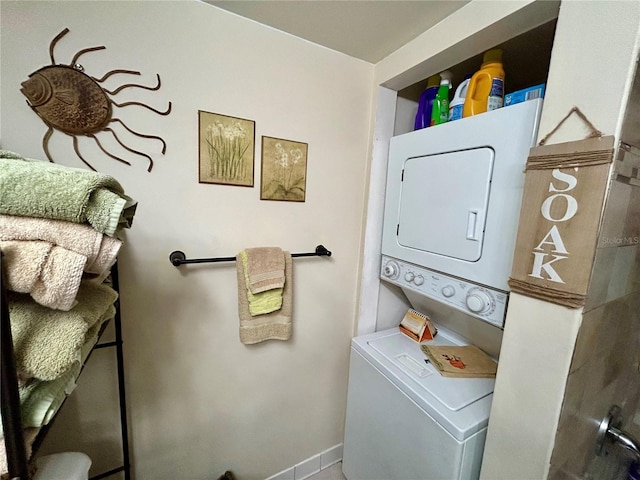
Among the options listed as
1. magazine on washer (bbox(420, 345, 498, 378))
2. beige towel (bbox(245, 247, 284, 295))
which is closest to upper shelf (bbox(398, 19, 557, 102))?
beige towel (bbox(245, 247, 284, 295))

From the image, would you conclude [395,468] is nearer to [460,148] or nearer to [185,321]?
[185,321]

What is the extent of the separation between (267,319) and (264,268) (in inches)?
10.8

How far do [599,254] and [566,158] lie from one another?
26 centimetres

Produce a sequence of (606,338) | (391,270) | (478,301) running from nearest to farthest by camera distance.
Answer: (606,338) → (478,301) → (391,270)

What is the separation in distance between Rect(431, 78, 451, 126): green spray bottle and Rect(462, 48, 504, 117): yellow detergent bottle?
5.6 inches

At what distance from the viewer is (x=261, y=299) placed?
1.23 m

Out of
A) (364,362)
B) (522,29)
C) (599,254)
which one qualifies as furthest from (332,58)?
(364,362)

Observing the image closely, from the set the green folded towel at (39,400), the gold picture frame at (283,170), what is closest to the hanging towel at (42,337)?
the green folded towel at (39,400)

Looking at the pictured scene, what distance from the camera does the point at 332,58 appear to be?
128cm

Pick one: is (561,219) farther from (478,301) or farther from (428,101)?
(428,101)

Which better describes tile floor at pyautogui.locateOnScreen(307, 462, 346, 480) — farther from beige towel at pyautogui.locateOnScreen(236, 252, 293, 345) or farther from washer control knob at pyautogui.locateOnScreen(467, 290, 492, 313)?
washer control knob at pyautogui.locateOnScreen(467, 290, 492, 313)

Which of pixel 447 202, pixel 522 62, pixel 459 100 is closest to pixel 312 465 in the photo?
pixel 447 202

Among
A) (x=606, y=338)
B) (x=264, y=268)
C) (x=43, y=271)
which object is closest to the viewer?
(x=43, y=271)

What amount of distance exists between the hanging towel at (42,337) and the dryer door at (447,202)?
1.17 metres
